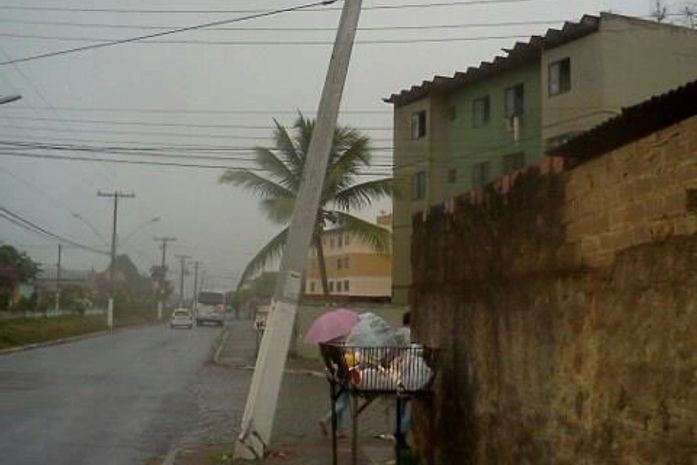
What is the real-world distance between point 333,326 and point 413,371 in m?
2.41

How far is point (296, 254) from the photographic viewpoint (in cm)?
1116

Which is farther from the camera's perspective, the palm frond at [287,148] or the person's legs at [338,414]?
the palm frond at [287,148]

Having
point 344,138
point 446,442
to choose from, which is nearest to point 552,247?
point 446,442

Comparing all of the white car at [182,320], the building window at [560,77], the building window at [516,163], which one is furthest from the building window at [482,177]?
the white car at [182,320]

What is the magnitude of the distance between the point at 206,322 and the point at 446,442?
6916cm

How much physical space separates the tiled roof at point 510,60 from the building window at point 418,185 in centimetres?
330

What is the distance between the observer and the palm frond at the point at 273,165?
96.1 ft

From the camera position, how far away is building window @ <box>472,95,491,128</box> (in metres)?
35.7

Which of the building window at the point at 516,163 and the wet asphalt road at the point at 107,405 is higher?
the building window at the point at 516,163

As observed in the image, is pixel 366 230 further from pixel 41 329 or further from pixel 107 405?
pixel 41 329

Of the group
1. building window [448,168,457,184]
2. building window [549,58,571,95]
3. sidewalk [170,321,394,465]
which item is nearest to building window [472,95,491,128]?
building window [448,168,457,184]

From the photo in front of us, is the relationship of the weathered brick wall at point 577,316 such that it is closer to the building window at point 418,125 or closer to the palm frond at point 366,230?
the palm frond at point 366,230

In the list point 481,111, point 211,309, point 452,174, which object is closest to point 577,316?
point 452,174

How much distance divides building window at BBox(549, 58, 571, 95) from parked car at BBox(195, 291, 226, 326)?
4857 centimetres
